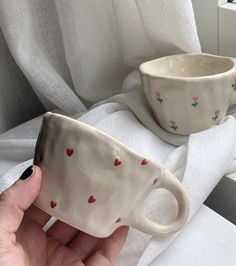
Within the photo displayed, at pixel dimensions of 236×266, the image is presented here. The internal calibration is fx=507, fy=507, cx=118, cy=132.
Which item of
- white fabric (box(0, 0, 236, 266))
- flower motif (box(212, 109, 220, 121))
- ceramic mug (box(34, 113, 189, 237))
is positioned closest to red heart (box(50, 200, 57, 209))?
ceramic mug (box(34, 113, 189, 237))

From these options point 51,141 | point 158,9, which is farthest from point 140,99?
point 51,141

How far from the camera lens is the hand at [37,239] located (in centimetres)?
43

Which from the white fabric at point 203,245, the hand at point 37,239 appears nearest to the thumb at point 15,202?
the hand at point 37,239

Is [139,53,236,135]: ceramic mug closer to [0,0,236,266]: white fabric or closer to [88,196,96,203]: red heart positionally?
[0,0,236,266]: white fabric

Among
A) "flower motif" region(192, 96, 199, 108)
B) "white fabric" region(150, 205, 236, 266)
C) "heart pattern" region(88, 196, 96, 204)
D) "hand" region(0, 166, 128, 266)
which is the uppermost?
"heart pattern" region(88, 196, 96, 204)

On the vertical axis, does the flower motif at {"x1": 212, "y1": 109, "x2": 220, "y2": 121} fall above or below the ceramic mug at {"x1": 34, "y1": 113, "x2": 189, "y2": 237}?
below

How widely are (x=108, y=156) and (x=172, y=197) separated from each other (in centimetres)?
12

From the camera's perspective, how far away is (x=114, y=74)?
0.68m

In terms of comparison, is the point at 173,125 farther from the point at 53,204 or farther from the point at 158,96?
the point at 53,204

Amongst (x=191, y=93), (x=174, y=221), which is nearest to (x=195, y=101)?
(x=191, y=93)

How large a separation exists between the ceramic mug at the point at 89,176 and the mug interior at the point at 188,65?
7.4 inches

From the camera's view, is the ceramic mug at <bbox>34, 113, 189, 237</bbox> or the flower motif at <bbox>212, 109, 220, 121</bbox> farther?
the flower motif at <bbox>212, 109, 220, 121</bbox>

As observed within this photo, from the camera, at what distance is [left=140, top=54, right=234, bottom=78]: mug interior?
0.58m

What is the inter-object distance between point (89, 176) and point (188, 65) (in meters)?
0.24
